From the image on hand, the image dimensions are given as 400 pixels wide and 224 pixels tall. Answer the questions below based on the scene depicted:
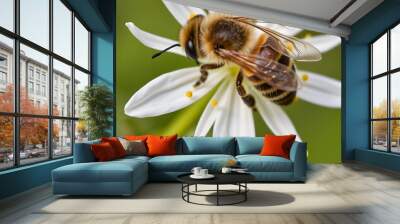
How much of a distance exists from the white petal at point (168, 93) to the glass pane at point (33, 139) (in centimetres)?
188

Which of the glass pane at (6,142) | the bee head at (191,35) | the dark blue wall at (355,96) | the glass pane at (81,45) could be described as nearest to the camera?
the glass pane at (6,142)

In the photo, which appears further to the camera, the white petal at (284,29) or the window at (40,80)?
the white petal at (284,29)

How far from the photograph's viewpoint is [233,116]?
6906 millimetres

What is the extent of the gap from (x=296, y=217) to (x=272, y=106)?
150 inches

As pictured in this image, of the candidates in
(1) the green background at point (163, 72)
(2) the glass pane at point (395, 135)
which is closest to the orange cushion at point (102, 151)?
(1) the green background at point (163, 72)

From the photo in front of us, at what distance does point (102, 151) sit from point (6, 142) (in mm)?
1126

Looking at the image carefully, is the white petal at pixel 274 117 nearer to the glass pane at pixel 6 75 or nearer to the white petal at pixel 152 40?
the white petal at pixel 152 40

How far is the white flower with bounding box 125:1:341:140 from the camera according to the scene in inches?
271

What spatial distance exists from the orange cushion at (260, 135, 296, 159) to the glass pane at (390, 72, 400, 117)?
8.16ft

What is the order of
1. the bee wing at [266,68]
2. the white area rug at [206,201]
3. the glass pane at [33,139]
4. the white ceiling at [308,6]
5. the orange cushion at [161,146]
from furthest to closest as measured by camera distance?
1. the bee wing at [266,68]
2. the white ceiling at [308,6]
3. the orange cushion at [161,146]
4. the glass pane at [33,139]
5. the white area rug at [206,201]

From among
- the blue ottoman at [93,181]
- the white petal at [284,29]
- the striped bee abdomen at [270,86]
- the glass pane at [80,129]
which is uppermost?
the white petal at [284,29]

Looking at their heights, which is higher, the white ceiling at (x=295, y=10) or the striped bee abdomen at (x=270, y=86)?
the white ceiling at (x=295, y=10)

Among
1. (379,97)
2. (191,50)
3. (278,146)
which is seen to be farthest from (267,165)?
(379,97)

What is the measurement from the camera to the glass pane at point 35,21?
468cm
